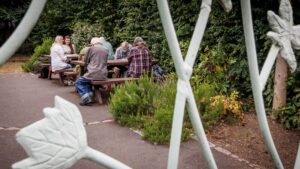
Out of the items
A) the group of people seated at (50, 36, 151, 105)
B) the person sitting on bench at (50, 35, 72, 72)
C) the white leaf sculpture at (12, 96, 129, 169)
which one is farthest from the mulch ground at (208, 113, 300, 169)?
the person sitting on bench at (50, 35, 72, 72)

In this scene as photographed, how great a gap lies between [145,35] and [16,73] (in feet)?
17.9

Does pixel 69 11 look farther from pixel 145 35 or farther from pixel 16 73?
pixel 145 35

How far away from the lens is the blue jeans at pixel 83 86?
7.40 meters

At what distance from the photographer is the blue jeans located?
24.3 feet

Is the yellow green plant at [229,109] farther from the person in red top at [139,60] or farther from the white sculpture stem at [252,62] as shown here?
the white sculpture stem at [252,62]

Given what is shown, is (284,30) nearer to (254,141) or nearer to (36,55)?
(254,141)

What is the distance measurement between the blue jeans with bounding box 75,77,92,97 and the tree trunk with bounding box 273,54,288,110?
369 cm

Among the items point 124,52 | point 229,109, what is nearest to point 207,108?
point 229,109

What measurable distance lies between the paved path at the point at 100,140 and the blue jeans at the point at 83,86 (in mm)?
372

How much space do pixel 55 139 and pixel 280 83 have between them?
5396 mm

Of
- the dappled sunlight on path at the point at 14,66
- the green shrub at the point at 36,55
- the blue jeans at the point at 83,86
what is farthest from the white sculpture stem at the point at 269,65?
the dappled sunlight on path at the point at 14,66

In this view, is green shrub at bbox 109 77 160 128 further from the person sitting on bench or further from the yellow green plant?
the person sitting on bench

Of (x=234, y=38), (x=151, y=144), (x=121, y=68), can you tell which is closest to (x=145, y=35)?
(x=121, y=68)

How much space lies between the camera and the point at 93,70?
23.9 feet
